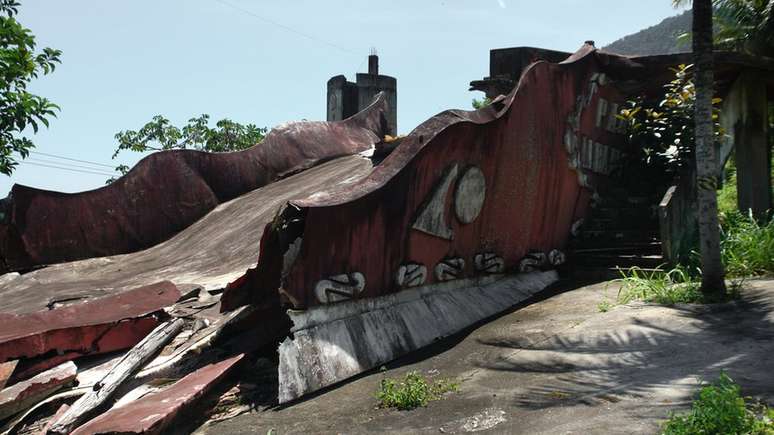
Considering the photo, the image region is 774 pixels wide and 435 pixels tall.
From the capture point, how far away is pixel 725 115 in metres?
10.8

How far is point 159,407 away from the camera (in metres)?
4.49

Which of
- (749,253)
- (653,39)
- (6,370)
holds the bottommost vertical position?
(6,370)

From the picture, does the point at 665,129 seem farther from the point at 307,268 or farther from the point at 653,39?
the point at 653,39

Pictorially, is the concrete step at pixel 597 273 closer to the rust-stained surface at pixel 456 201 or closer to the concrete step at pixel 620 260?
the concrete step at pixel 620 260

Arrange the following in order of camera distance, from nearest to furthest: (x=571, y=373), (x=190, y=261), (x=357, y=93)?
(x=571, y=373) → (x=190, y=261) → (x=357, y=93)

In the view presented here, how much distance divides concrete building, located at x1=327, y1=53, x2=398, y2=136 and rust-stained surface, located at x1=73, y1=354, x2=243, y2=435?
12.5 metres

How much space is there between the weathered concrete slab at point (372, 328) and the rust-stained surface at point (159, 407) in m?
0.55

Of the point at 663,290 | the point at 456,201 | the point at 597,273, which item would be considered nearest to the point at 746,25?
the point at 597,273

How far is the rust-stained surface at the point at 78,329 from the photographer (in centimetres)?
546

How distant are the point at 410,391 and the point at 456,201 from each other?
2.57 m

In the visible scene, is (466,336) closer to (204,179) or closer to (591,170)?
(591,170)

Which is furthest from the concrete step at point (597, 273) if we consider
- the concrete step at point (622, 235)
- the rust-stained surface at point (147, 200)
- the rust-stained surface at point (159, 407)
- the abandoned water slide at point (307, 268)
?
the rust-stained surface at point (147, 200)

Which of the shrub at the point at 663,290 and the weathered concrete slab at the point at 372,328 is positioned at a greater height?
the shrub at the point at 663,290

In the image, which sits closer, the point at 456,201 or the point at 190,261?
the point at 456,201
